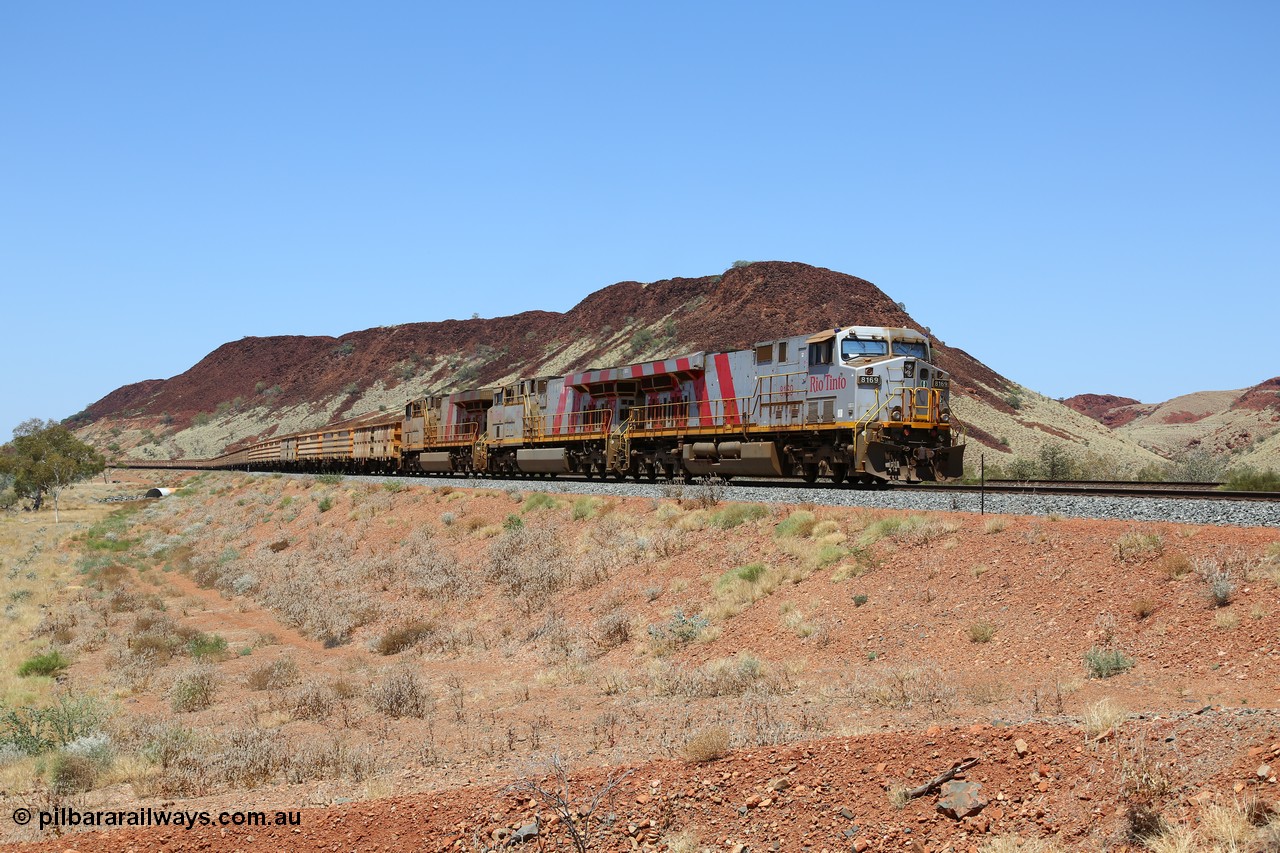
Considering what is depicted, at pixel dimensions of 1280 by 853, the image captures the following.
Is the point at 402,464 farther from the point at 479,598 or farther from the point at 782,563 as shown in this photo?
the point at 782,563

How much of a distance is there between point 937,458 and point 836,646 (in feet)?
30.6

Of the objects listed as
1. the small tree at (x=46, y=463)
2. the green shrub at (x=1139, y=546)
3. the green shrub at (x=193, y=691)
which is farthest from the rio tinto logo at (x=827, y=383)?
the small tree at (x=46, y=463)

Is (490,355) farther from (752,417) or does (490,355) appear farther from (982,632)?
(982,632)

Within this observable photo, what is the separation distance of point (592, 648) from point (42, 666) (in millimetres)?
11494

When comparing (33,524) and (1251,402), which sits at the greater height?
(1251,402)

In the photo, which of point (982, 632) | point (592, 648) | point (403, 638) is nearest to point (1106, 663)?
point (982, 632)

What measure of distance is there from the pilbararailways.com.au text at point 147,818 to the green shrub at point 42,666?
10.6 meters

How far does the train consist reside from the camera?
785 inches

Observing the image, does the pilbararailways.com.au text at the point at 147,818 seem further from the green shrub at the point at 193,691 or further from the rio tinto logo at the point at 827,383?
the rio tinto logo at the point at 827,383

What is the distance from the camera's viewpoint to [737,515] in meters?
17.7

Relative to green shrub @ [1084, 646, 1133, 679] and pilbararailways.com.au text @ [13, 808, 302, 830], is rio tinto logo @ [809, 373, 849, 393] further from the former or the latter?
pilbararailways.com.au text @ [13, 808, 302, 830]

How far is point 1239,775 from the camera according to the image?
573 cm

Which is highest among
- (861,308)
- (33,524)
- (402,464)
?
(861,308)

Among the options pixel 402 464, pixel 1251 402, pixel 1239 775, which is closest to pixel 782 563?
pixel 1239 775
